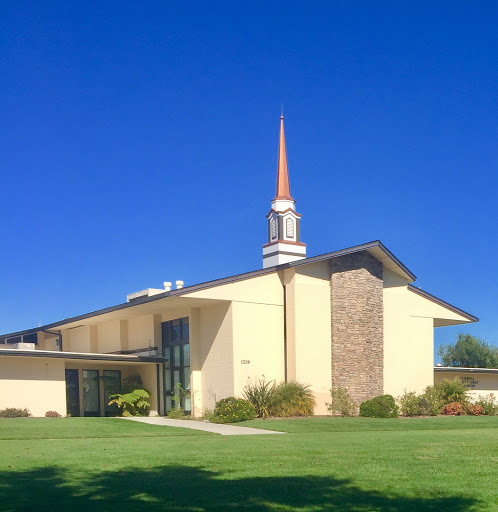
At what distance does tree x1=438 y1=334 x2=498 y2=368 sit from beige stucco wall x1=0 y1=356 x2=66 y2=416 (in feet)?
132

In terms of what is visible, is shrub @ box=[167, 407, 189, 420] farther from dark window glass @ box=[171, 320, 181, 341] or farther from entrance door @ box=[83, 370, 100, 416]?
entrance door @ box=[83, 370, 100, 416]

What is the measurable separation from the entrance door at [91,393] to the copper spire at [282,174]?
2060 centimetres

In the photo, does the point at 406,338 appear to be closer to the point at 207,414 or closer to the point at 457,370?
the point at 457,370

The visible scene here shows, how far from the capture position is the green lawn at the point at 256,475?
28.7 ft

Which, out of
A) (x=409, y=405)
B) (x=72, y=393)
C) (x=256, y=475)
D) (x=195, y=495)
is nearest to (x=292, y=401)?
(x=409, y=405)

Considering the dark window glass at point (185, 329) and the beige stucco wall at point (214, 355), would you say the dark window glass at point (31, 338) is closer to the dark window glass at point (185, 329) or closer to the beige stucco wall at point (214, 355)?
the dark window glass at point (185, 329)

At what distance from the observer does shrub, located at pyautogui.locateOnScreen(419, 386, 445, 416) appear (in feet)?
107

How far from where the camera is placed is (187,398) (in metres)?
32.4

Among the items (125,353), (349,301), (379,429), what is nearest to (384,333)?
(349,301)

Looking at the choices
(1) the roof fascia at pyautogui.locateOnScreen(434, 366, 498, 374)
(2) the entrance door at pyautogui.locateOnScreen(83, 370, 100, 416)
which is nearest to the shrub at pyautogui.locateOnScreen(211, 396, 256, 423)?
(2) the entrance door at pyautogui.locateOnScreen(83, 370, 100, 416)

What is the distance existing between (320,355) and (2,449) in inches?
699

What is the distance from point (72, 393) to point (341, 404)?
13269mm

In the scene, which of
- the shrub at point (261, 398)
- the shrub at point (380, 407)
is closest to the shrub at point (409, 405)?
the shrub at point (380, 407)

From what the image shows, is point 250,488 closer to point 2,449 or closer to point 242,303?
point 2,449
